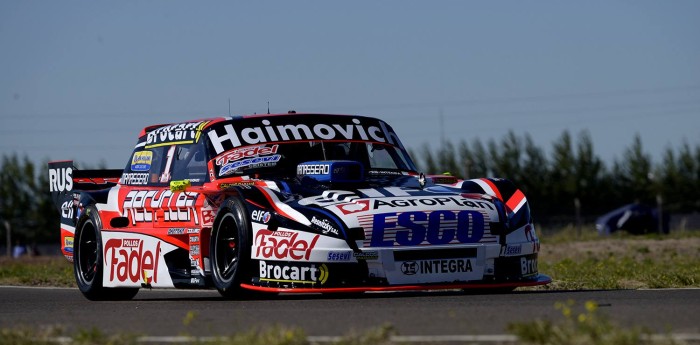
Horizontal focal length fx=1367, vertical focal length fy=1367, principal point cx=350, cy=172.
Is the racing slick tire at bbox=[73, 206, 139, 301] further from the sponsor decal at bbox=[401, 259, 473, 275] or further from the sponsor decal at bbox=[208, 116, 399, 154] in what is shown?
the sponsor decal at bbox=[401, 259, 473, 275]

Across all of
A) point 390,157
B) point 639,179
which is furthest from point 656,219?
point 390,157

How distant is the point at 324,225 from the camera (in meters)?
9.83

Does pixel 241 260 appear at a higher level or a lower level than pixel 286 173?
lower

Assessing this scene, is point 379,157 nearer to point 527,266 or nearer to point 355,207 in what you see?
point 527,266

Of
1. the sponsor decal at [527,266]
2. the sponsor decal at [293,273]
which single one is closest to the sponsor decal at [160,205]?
the sponsor decal at [293,273]

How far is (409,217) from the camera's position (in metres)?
9.88

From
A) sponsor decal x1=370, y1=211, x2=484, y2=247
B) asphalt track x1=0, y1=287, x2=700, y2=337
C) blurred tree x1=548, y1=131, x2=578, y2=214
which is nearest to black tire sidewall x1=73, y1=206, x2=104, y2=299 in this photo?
asphalt track x1=0, y1=287, x2=700, y2=337

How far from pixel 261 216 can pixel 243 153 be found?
1.57 meters

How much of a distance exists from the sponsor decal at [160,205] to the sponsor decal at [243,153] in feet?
1.42

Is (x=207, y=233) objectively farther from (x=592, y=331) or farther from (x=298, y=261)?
(x=592, y=331)

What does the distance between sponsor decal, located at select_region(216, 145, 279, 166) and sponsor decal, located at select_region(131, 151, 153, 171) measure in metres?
1.29

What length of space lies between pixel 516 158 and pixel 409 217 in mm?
73331

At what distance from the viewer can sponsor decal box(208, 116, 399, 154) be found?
1167 cm

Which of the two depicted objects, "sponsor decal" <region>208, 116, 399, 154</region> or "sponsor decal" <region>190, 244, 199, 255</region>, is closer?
"sponsor decal" <region>190, 244, 199, 255</region>
